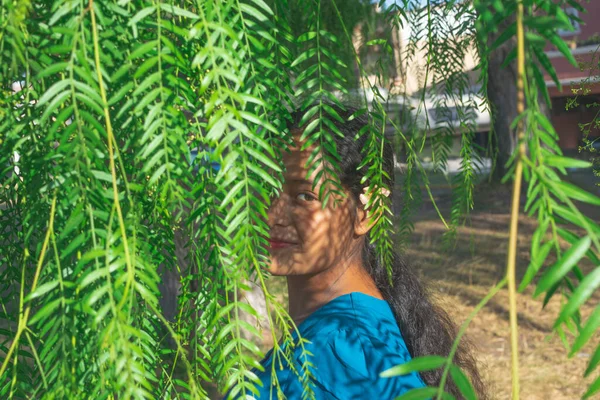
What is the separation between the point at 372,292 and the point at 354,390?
0.37m

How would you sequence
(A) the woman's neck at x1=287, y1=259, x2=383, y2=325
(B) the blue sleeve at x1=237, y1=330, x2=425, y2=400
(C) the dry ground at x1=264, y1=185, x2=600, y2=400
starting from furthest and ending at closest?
(C) the dry ground at x1=264, y1=185, x2=600, y2=400
(A) the woman's neck at x1=287, y1=259, x2=383, y2=325
(B) the blue sleeve at x1=237, y1=330, x2=425, y2=400

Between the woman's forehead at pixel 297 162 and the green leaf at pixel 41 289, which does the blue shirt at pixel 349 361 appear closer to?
the woman's forehead at pixel 297 162

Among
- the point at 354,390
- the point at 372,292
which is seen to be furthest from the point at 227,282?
the point at 372,292

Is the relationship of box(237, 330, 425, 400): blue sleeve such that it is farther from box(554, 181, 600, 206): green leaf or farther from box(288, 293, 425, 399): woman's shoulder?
box(554, 181, 600, 206): green leaf

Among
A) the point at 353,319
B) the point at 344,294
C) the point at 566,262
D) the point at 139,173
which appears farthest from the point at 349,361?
the point at 566,262

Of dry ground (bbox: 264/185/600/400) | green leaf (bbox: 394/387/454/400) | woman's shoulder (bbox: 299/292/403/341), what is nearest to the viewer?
green leaf (bbox: 394/387/454/400)

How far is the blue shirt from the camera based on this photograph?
113cm

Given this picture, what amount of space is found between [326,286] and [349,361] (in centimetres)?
29

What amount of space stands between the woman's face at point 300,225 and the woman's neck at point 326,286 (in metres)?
0.08

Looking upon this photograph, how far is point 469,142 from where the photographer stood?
1.16 m

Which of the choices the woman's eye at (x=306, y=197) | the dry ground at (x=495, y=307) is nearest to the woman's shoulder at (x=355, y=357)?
the woman's eye at (x=306, y=197)

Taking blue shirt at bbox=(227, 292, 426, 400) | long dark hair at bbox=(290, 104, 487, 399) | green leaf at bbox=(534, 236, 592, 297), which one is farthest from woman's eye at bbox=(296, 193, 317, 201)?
green leaf at bbox=(534, 236, 592, 297)

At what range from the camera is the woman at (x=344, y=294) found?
115cm

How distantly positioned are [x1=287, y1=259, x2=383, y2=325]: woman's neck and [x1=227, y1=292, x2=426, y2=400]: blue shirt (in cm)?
13
